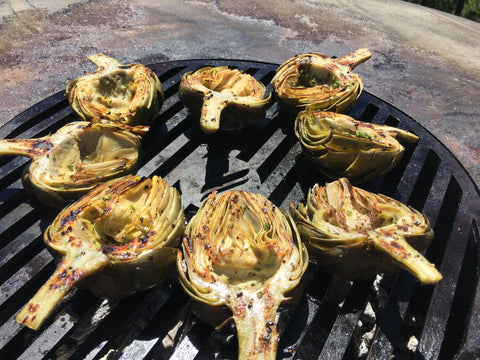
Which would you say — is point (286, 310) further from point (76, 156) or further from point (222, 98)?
point (76, 156)

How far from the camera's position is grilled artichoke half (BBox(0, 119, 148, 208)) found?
6.64ft

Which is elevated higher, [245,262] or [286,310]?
[245,262]

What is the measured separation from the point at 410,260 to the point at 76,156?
69.3 inches

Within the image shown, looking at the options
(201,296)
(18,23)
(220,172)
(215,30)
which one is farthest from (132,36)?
(201,296)

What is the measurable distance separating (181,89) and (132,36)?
1233 millimetres

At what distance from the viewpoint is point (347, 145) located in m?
2.19

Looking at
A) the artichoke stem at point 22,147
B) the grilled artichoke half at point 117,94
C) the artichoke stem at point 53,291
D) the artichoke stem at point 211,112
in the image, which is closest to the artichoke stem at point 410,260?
the artichoke stem at point 211,112

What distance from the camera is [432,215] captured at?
2.19 metres

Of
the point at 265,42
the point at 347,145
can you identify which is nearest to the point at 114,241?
the point at 347,145

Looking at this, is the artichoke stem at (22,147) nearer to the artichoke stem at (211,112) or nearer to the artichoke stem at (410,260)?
the artichoke stem at (211,112)

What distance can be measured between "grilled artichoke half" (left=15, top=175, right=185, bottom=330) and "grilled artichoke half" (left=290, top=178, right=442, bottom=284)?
63 centimetres

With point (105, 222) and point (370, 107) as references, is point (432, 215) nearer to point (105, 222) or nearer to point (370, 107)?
point (370, 107)

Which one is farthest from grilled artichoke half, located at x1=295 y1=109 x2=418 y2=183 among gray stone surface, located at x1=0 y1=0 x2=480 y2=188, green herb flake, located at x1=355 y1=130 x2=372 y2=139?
gray stone surface, located at x1=0 y1=0 x2=480 y2=188

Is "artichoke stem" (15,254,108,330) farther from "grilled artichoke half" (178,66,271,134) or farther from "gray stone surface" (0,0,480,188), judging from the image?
"gray stone surface" (0,0,480,188)
